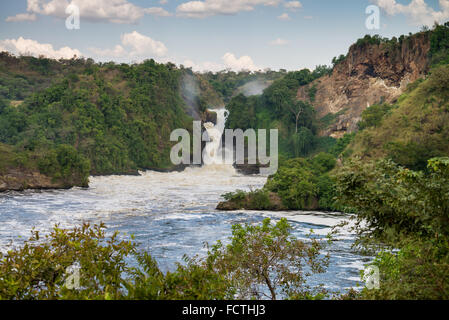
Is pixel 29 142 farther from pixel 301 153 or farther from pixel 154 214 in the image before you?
pixel 301 153

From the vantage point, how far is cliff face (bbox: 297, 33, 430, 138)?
5472 centimetres

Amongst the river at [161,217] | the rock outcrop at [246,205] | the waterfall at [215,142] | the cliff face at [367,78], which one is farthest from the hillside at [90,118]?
the cliff face at [367,78]

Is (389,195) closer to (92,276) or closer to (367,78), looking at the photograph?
(92,276)

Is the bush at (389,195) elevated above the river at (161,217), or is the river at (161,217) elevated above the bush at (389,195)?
the bush at (389,195)

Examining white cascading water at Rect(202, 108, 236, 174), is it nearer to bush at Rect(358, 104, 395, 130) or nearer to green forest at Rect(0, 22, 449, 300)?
green forest at Rect(0, 22, 449, 300)

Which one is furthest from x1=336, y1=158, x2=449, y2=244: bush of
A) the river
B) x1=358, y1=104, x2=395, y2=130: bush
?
x1=358, y1=104, x2=395, y2=130: bush

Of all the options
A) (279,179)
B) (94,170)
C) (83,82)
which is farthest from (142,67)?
(279,179)

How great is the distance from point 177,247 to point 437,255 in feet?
49.7

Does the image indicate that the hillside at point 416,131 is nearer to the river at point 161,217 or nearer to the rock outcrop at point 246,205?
the river at point 161,217

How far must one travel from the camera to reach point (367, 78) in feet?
198

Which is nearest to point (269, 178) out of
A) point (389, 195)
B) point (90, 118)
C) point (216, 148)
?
point (90, 118)

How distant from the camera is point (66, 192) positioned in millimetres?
37656

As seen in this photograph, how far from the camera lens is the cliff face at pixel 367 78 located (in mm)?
54719

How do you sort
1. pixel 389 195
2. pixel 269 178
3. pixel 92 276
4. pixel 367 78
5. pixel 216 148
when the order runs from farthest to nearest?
pixel 216 148 < pixel 367 78 < pixel 269 178 < pixel 389 195 < pixel 92 276
